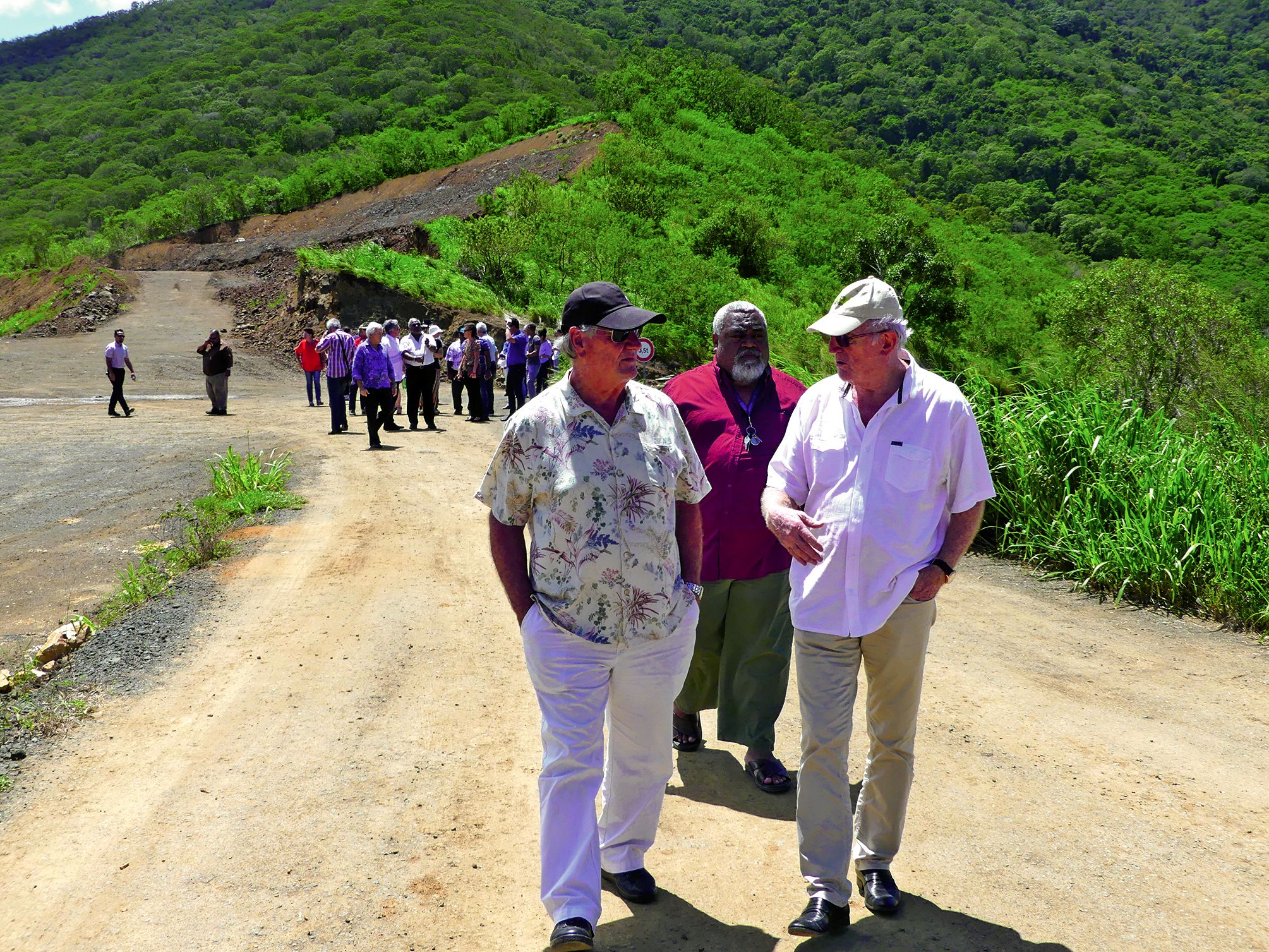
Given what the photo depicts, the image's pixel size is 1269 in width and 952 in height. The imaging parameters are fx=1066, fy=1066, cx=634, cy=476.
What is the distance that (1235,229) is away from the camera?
8606 centimetres

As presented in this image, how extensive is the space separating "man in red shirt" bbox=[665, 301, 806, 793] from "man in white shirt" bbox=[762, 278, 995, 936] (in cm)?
106

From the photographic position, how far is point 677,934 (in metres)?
3.35

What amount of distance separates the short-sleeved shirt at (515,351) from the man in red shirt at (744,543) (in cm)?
1462

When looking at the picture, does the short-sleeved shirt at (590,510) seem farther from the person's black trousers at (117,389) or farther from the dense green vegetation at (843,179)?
the person's black trousers at (117,389)

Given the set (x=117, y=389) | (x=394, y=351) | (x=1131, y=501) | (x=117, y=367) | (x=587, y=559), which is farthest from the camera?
(x=117, y=389)

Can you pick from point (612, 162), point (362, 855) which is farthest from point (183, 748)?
point (612, 162)

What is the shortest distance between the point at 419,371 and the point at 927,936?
14.2 meters

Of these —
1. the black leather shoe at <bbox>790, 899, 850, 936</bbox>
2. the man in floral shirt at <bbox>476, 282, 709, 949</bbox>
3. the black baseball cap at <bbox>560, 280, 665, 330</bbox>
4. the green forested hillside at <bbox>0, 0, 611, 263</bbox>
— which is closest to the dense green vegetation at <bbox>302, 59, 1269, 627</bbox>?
the black leather shoe at <bbox>790, 899, 850, 936</bbox>

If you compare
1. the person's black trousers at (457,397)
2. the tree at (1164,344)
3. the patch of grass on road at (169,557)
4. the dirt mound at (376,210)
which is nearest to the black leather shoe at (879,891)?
the patch of grass on road at (169,557)

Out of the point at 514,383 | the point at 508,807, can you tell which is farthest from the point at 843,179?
the point at 508,807

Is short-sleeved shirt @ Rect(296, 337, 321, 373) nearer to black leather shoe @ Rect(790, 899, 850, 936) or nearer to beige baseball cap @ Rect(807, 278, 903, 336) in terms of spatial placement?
beige baseball cap @ Rect(807, 278, 903, 336)

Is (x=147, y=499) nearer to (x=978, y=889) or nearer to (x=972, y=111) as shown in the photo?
(x=978, y=889)

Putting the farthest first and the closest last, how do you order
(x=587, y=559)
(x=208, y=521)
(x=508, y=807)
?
(x=208, y=521)
(x=508, y=807)
(x=587, y=559)

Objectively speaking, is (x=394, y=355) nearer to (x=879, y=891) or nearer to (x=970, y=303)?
(x=879, y=891)
